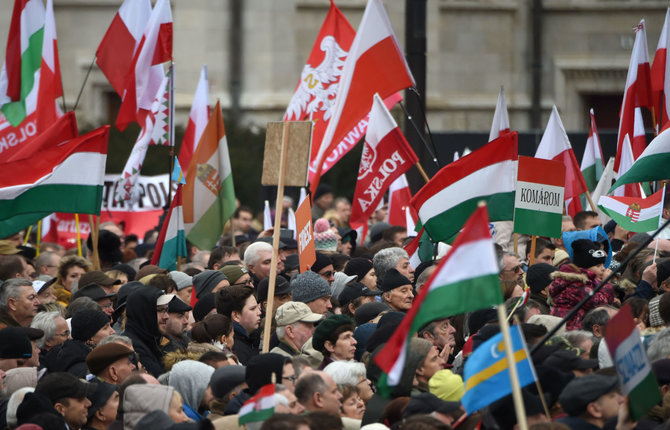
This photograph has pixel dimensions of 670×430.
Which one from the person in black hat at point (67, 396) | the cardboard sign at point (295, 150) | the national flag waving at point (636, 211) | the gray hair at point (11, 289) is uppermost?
the cardboard sign at point (295, 150)

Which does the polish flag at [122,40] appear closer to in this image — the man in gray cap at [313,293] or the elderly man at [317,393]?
the man in gray cap at [313,293]

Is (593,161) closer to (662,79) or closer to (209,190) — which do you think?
(662,79)

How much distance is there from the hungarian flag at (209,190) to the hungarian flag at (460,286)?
617 centimetres

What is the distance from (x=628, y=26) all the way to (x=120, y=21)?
1294 centimetres

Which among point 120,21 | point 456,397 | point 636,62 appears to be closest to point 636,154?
point 636,62

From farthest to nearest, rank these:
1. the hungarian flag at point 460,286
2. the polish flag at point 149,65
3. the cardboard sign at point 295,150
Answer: the polish flag at point 149,65 → the cardboard sign at point 295,150 → the hungarian flag at point 460,286

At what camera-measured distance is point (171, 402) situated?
598 cm

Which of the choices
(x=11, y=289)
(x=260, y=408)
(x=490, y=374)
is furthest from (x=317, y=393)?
(x=11, y=289)

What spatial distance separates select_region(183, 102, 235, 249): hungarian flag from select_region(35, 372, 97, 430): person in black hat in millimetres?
4728

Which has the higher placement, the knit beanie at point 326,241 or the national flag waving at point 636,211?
the national flag waving at point 636,211

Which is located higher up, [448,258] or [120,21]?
[120,21]

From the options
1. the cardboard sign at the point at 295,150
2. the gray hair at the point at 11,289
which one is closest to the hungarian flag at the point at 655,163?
the cardboard sign at the point at 295,150

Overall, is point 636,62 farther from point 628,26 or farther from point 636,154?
point 628,26

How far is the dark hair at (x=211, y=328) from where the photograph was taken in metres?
7.59
